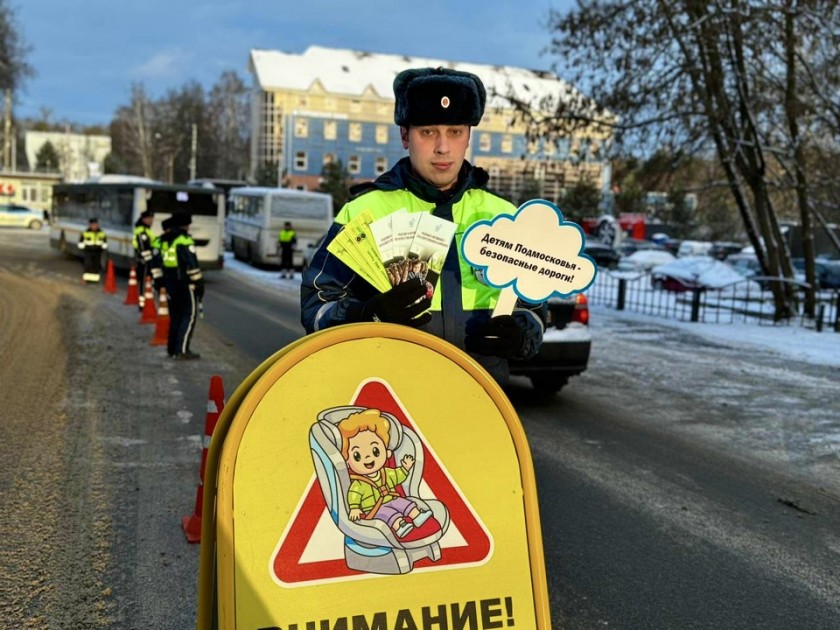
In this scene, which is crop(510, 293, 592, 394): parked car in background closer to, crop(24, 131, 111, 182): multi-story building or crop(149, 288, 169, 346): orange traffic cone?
crop(149, 288, 169, 346): orange traffic cone

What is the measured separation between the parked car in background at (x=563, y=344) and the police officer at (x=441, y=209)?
5.08 m

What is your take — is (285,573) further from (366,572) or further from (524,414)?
(524,414)

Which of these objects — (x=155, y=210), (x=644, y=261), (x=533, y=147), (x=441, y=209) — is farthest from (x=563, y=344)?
(x=644, y=261)

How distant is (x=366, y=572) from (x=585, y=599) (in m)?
1.92

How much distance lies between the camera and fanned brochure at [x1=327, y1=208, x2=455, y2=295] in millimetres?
2242

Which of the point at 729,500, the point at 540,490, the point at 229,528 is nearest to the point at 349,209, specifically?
the point at 229,528

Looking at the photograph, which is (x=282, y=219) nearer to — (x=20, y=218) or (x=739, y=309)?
(x=739, y=309)

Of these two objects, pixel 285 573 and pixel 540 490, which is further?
pixel 540 490

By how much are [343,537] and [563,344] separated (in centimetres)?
590

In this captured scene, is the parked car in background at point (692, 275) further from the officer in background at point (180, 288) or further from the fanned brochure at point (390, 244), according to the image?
the fanned brochure at point (390, 244)

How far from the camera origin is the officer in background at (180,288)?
31.8 ft

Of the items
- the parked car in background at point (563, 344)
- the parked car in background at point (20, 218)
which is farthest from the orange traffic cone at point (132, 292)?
the parked car in background at point (20, 218)

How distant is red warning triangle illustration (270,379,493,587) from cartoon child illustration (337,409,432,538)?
1.9 inches

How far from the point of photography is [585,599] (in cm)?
362
